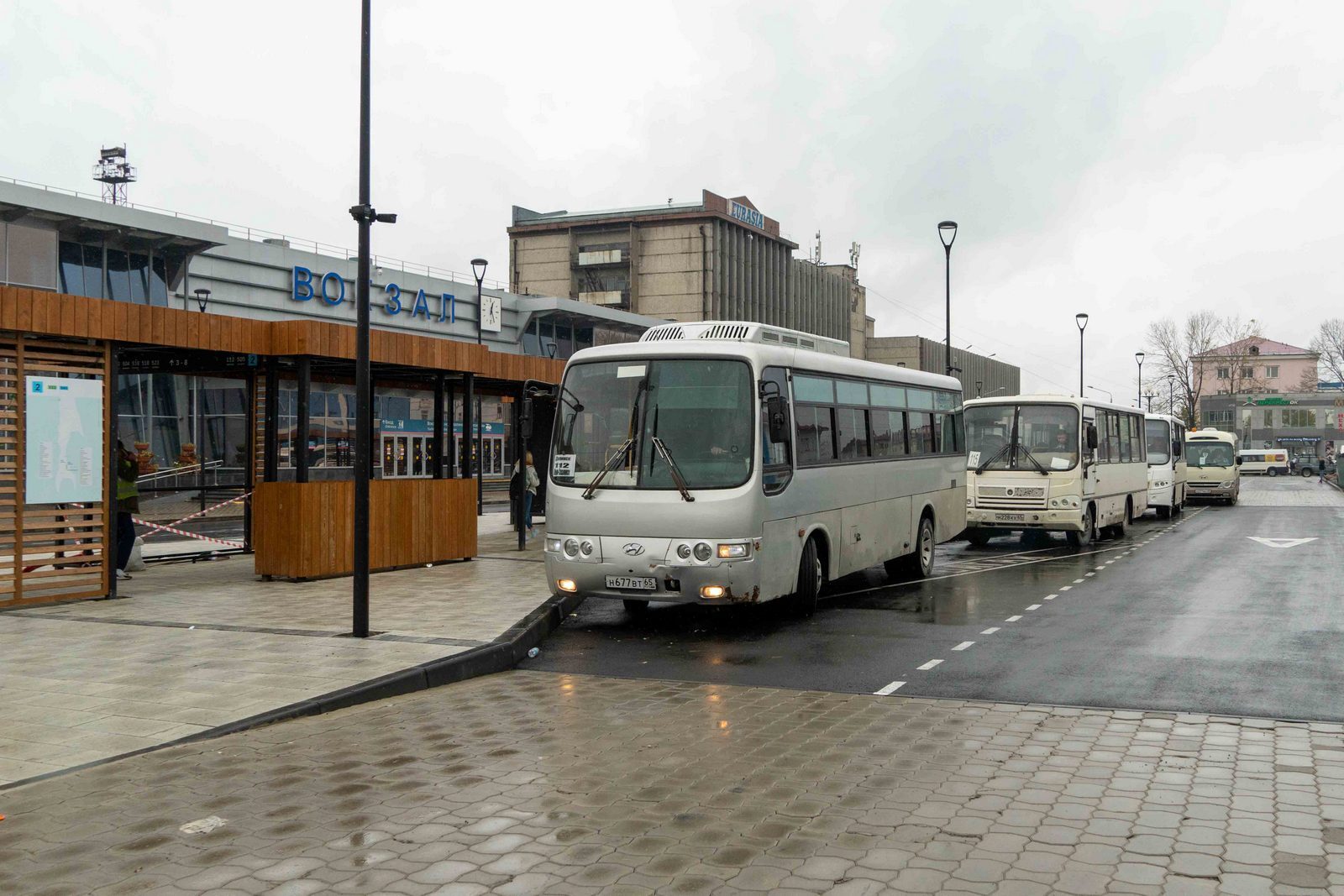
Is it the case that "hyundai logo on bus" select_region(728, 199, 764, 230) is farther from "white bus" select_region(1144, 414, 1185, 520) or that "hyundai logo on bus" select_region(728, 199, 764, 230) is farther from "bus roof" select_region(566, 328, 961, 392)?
"bus roof" select_region(566, 328, 961, 392)

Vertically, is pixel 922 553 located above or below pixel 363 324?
below

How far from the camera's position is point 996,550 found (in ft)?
74.7

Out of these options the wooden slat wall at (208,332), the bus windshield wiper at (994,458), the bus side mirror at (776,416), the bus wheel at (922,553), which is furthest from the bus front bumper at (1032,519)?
the bus side mirror at (776,416)

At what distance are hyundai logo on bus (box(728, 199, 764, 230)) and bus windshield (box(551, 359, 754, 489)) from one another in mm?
90284

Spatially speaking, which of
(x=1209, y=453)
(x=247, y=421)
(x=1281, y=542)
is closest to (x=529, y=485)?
(x=247, y=421)

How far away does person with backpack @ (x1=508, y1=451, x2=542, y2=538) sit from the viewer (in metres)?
22.1

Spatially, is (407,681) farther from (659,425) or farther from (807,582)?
(807,582)

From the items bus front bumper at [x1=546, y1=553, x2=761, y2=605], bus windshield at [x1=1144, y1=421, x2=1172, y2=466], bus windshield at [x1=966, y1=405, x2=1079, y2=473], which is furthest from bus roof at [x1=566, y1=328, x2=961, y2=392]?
bus windshield at [x1=1144, y1=421, x2=1172, y2=466]

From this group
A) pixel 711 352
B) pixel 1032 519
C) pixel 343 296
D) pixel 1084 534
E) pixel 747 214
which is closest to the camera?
pixel 711 352

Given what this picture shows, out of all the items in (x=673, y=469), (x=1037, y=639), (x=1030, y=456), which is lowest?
(x=1037, y=639)

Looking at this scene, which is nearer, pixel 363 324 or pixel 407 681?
pixel 407 681

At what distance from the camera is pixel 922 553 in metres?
17.0

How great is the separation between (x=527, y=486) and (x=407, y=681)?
47.5 feet

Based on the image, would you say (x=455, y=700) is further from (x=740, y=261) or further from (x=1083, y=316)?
(x=740, y=261)
